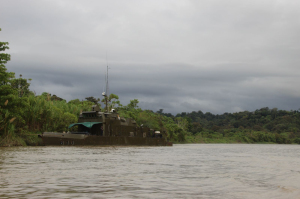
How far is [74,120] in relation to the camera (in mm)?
49094

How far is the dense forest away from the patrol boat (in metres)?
2.06

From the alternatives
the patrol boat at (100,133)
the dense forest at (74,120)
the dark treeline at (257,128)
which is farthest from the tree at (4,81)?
the dark treeline at (257,128)

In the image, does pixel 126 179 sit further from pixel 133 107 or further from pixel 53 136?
pixel 133 107

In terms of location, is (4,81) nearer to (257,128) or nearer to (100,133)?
(100,133)

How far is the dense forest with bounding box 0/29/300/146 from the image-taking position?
116ft

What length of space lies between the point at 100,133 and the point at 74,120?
4.54 m

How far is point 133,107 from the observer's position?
89.1 metres

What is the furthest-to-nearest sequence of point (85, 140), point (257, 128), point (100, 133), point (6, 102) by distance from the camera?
1. point (257, 128)
2. point (100, 133)
3. point (85, 140)
4. point (6, 102)

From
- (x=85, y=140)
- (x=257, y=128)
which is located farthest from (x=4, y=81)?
(x=257, y=128)

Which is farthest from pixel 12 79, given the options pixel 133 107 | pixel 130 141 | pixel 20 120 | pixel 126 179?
pixel 133 107

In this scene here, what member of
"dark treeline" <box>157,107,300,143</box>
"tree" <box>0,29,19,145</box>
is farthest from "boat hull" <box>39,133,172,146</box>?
"dark treeline" <box>157,107,300,143</box>

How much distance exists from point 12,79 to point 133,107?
5249cm

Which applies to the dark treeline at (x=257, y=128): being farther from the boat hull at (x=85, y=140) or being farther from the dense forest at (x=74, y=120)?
the boat hull at (x=85, y=140)

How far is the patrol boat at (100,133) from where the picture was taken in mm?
39531
